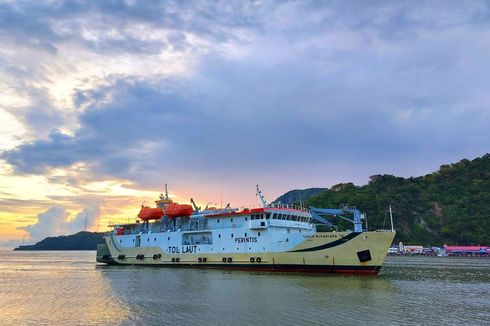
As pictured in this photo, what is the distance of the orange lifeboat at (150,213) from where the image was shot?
5591cm

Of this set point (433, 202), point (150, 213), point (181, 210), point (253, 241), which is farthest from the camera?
point (433, 202)

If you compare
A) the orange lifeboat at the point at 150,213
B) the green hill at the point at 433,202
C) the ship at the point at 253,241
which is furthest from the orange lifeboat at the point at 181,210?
the green hill at the point at 433,202

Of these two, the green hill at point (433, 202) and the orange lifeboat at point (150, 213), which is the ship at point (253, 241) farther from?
the green hill at point (433, 202)

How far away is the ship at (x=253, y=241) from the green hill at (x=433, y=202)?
282 ft

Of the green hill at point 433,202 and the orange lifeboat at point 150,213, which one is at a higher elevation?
the green hill at point 433,202

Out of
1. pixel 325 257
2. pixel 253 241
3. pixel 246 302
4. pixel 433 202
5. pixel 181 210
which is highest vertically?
pixel 433 202

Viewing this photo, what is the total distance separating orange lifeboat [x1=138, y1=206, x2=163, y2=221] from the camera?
55.9 m

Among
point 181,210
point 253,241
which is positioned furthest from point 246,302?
point 181,210

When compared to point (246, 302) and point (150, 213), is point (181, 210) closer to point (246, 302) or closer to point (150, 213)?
point (150, 213)

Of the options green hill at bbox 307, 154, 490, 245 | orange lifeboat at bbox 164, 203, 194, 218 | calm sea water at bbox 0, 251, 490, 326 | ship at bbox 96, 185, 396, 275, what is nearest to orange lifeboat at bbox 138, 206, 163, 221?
ship at bbox 96, 185, 396, 275

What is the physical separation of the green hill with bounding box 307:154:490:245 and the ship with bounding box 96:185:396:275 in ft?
282

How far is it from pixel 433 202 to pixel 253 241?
4527 inches

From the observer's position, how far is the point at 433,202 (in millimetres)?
140375

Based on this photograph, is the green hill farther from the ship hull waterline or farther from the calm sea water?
the calm sea water
